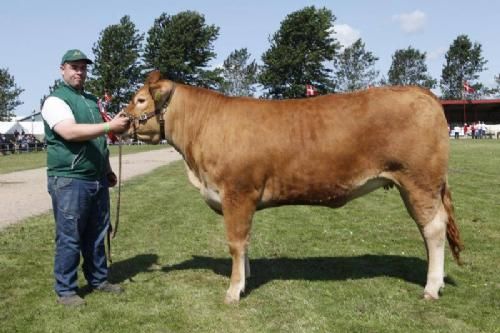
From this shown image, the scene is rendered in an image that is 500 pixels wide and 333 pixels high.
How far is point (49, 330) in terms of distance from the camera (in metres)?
5.05

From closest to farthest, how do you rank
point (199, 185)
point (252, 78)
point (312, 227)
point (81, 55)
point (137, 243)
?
point (81, 55) < point (199, 185) < point (137, 243) < point (312, 227) < point (252, 78)

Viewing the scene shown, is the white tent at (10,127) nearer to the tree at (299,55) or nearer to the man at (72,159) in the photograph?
the tree at (299,55)

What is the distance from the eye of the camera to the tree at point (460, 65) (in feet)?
383

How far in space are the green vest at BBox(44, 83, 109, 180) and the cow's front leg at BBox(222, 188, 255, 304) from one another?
146 centimetres

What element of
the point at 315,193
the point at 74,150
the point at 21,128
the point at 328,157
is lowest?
the point at 315,193

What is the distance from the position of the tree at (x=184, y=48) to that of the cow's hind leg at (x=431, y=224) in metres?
86.0

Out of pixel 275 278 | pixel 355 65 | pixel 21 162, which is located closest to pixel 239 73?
pixel 355 65

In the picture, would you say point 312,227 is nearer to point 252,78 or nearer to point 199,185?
point 199,185

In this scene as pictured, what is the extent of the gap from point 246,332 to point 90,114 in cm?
279

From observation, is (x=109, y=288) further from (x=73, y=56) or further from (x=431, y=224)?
(x=431, y=224)

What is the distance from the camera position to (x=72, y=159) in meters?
5.62

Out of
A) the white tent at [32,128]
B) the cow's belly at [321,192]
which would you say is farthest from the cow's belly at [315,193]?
the white tent at [32,128]

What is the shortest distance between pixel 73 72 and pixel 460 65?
123 meters

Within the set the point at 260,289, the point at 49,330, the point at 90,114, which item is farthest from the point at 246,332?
the point at 90,114
